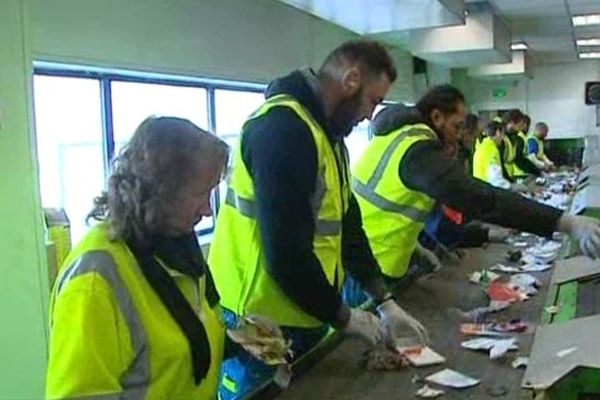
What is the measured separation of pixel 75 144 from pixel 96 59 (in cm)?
49

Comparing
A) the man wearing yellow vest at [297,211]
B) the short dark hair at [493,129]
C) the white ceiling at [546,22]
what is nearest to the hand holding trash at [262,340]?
the man wearing yellow vest at [297,211]

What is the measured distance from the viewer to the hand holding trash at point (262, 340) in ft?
5.20

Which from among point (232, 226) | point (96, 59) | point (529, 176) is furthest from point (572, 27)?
point (232, 226)

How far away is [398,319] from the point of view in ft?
6.39

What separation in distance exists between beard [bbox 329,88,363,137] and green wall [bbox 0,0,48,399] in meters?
1.55

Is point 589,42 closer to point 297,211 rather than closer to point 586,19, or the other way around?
point 586,19

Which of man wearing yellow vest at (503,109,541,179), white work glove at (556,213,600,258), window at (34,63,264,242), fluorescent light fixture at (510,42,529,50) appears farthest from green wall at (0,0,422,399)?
fluorescent light fixture at (510,42,529,50)

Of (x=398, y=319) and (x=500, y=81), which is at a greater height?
(x=500, y=81)

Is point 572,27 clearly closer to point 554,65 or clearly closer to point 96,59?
point 554,65

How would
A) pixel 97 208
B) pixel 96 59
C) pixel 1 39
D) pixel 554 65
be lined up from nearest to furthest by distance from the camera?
pixel 97 208
pixel 1 39
pixel 96 59
pixel 554 65

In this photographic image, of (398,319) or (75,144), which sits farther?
(75,144)

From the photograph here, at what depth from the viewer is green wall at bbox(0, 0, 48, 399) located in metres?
2.94

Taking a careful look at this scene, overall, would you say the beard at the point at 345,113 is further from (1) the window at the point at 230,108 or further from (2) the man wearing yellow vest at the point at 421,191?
(1) the window at the point at 230,108

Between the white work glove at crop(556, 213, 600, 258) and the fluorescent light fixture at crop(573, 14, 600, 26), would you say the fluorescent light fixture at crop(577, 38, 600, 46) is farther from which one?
the white work glove at crop(556, 213, 600, 258)
